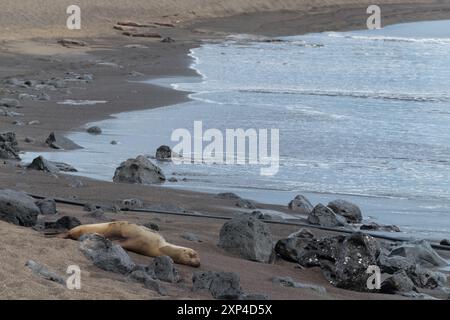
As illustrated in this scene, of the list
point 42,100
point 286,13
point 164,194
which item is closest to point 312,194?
point 164,194

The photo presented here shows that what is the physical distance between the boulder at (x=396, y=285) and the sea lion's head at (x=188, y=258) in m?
1.18

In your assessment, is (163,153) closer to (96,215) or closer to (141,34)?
(96,215)

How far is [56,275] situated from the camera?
5332mm

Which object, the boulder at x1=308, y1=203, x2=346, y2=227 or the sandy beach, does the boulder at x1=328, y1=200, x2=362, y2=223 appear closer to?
the boulder at x1=308, y1=203, x2=346, y2=227

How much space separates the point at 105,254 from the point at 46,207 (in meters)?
1.58

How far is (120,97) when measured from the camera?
17219 millimetres

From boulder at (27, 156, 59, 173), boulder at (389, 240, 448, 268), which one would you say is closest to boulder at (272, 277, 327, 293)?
boulder at (389, 240, 448, 268)

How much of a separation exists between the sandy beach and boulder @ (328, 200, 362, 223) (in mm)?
491

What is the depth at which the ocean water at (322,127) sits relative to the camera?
991 cm

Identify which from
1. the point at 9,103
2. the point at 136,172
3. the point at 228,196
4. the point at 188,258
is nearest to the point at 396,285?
the point at 188,258

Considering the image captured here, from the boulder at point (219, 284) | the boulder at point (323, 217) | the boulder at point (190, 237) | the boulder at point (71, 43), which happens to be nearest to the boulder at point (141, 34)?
the boulder at point (71, 43)

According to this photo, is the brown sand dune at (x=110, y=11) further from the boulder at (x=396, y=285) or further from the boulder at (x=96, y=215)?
the boulder at (x=396, y=285)

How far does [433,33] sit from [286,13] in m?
7.08

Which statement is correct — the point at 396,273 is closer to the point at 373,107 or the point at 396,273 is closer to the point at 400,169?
the point at 400,169
